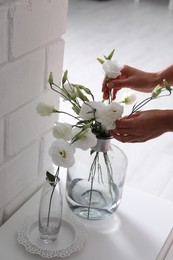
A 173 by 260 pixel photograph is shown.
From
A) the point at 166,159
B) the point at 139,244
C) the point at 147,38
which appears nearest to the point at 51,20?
the point at 139,244

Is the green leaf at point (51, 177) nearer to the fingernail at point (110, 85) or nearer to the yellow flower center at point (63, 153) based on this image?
the yellow flower center at point (63, 153)

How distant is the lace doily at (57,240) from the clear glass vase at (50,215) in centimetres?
2

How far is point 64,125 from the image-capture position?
788mm

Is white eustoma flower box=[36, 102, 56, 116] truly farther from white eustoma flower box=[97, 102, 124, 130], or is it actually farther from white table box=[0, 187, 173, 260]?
white table box=[0, 187, 173, 260]

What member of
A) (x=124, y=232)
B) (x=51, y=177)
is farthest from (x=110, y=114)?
(x=124, y=232)

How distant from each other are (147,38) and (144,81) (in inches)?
→ 105

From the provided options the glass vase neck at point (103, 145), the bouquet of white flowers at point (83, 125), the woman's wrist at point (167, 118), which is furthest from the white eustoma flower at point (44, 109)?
the woman's wrist at point (167, 118)

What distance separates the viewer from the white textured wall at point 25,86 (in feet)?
2.52

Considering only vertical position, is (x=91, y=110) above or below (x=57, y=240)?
above

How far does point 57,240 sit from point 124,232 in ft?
0.47

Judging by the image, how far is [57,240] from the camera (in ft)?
2.90

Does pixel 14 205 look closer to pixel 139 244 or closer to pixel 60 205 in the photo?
pixel 60 205

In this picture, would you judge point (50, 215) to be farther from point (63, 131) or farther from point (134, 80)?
point (134, 80)

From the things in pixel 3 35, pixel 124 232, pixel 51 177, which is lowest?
pixel 124 232
